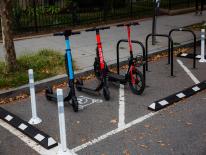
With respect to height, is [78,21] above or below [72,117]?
above

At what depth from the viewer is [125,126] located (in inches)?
237

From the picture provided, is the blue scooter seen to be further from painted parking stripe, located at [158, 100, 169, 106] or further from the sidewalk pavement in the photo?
the sidewalk pavement

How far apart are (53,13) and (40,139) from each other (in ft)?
34.1

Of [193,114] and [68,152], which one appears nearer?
[68,152]

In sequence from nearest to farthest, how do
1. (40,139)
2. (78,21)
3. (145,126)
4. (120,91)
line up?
1. (40,139)
2. (145,126)
3. (120,91)
4. (78,21)

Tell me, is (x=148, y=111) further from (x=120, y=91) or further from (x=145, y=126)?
(x=120, y=91)

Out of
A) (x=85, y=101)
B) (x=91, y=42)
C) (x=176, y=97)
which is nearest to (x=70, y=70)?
(x=85, y=101)

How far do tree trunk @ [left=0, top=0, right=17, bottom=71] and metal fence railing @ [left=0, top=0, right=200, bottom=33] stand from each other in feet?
17.5

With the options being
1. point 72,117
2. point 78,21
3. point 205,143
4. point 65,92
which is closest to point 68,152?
point 72,117

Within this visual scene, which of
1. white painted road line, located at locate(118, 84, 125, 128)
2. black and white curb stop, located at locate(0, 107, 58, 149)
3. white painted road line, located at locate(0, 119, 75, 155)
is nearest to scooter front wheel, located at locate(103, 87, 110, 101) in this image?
white painted road line, located at locate(118, 84, 125, 128)

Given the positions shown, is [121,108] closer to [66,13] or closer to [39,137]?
[39,137]

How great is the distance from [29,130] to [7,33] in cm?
314

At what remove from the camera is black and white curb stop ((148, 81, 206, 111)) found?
6723mm

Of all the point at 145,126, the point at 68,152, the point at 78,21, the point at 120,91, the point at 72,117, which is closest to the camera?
the point at 68,152
